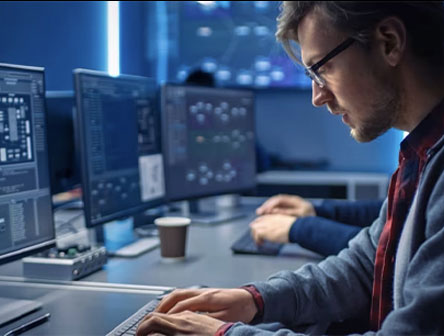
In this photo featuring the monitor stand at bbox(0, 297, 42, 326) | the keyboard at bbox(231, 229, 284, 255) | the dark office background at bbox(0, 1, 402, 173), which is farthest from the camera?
the dark office background at bbox(0, 1, 402, 173)

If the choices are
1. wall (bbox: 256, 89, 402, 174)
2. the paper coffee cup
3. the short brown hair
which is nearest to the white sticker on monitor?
the paper coffee cup

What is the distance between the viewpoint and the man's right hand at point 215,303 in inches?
40.9

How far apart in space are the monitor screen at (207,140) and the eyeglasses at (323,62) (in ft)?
3.28

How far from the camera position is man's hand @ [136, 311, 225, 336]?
93cm

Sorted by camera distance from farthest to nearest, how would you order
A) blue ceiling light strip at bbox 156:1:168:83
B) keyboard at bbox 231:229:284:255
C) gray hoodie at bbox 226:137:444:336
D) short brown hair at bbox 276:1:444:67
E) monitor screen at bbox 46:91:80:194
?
blue ceiling light strip at bbox 156:1:168:83
monitor screen at bbox 46:91:80:194
keyboard at bbox 231:229:284:255
short brown hair at bbox 276:1:444:67
gray hoodie at bbox 226:137:444:336

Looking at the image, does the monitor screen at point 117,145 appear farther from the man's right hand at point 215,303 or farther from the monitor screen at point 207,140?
the man's right hand at point 215,303

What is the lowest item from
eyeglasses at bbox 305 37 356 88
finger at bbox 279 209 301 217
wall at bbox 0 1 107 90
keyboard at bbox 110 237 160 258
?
keyboard at bbox 110 237 160 258

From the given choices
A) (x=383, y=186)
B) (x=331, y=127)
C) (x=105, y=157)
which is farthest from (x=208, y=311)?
(x=331, y=127)

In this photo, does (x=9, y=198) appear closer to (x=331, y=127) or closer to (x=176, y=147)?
(x=176, y=147)

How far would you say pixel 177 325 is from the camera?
939 mm

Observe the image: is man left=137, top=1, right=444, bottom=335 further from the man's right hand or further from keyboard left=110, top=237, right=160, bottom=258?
keyboard left=110, top=237, right=160, bottom=258

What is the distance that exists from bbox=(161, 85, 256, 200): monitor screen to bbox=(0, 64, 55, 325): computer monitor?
0.75m

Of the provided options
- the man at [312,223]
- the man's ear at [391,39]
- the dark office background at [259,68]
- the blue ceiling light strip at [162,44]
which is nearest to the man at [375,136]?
the man's ear at [391,39]

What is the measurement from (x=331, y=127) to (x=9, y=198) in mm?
3539
